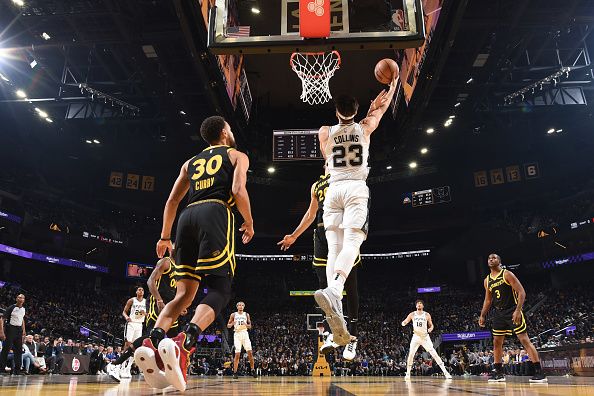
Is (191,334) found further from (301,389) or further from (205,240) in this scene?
(301,389)

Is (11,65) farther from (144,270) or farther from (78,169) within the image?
(144,270)

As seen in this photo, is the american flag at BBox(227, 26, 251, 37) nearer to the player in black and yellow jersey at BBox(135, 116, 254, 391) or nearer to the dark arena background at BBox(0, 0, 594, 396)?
the dark arena background at BBox(0, 0, 594, 396)

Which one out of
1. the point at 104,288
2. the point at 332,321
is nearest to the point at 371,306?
the point at 104,288

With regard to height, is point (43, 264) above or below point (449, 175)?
below

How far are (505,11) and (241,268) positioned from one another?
85.3 ft

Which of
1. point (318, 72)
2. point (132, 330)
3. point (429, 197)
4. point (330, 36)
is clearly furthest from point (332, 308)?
point (429, 197)

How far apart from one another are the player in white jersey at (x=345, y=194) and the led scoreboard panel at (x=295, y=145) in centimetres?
1178

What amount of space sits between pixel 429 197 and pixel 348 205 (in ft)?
76.8

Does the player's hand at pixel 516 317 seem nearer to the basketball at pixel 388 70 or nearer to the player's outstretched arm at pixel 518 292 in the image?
the player's outstretched arm at pixel 518 292

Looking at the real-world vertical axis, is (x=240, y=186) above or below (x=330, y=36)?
below

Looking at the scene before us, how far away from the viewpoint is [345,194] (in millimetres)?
4430

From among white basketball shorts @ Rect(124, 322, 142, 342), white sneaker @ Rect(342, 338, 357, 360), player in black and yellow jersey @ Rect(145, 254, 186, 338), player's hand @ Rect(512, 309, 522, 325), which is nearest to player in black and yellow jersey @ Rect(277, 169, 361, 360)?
white sneaker @ Rect(342, 338, 357, 360)

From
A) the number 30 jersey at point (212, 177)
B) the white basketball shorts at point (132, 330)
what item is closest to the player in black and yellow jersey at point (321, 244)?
the number 30 jersey at point (212, 177)

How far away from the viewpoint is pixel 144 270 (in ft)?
105
